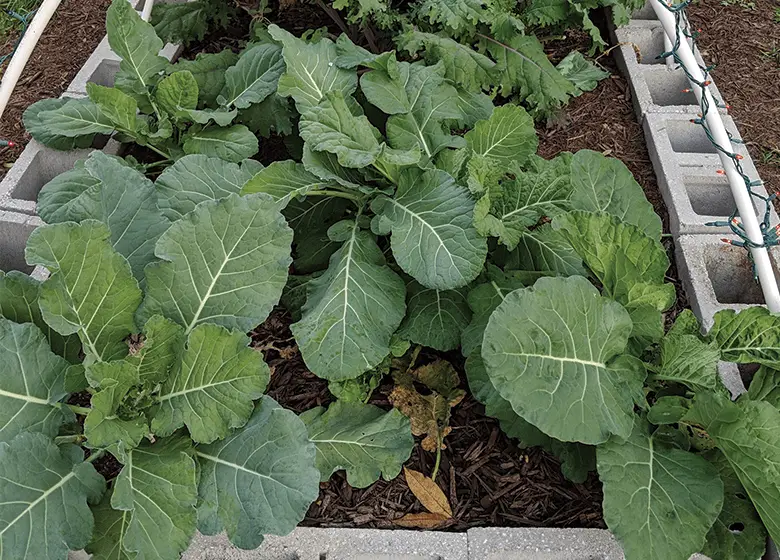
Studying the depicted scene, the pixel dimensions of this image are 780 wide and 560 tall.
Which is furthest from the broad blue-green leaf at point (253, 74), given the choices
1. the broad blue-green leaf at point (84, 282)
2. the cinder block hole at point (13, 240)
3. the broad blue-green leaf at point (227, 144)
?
the broad blue-green leaf at point (84, 282)

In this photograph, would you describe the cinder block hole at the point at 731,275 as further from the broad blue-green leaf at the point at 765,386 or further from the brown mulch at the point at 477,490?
the brown mulch at the point at 477,490

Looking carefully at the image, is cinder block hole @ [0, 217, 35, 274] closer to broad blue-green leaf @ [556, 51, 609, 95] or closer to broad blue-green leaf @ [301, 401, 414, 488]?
broad blue-green leaf @ [301, 401, 414, 488]

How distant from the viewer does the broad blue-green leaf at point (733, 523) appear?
5.17ft

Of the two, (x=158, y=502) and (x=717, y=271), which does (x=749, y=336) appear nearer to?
(x=717, y=271)

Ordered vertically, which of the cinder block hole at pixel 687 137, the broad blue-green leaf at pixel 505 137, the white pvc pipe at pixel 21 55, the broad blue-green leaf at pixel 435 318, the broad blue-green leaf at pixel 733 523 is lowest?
the broad blue-green leaf at pixel 733 523

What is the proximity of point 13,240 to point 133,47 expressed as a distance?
72cm

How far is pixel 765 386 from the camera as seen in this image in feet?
5.60

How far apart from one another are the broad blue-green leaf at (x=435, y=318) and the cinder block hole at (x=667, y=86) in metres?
1.37

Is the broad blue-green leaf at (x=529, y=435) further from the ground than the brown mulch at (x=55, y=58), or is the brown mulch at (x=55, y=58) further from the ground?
the brown mulch at (x=55, y=58)

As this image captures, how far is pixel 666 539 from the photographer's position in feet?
4.79

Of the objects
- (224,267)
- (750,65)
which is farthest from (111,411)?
(750,65)

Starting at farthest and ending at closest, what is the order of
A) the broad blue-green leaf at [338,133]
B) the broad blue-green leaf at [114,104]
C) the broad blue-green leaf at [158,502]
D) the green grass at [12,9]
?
the green grass at [12,9] < the broad blue-green leaf at [114,104] < the broad blue-green leaf at [338,133] < the broad blue-green leaf at [158,502]

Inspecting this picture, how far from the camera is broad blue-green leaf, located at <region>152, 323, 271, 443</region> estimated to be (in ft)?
5.07

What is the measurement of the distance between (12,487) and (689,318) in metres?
1.55
